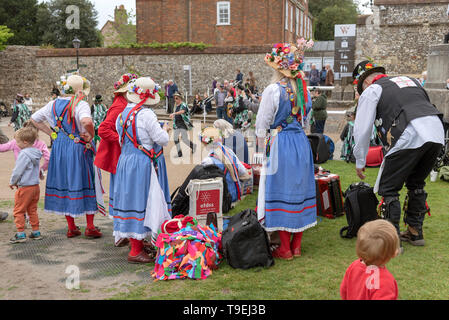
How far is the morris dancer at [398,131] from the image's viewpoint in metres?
4.37

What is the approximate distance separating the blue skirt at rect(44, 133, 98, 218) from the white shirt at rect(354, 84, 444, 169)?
312 cm

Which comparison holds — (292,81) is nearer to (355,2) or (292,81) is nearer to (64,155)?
(64,155)

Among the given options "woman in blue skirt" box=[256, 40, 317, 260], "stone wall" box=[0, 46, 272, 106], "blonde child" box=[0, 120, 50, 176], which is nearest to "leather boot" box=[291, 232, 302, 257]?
"woman in blue skirt" box=[256, 40, 317, 260]

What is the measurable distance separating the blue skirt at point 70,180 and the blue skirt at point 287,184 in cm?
225

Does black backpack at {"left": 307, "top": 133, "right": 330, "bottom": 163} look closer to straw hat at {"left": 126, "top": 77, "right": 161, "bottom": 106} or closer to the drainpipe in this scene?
straw hat at {"left": 126, "top": 77, "right": 161, "bottom": 106}

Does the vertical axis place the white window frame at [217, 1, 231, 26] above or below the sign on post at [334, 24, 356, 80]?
above

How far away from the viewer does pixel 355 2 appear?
63156 mm

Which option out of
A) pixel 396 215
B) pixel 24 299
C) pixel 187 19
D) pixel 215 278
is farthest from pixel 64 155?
pixel 187 19

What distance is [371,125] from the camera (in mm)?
4562

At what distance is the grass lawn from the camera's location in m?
3.80

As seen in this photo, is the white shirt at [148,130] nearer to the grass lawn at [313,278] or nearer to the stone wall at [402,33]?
the grass lawn at [313,278]

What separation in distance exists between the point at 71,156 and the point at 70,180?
28 cm

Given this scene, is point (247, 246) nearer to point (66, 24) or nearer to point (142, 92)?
point (142, 92)

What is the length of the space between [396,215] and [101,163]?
126 inches
